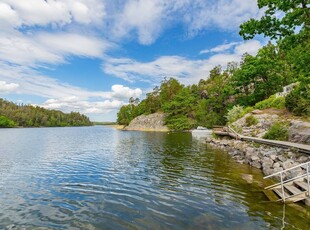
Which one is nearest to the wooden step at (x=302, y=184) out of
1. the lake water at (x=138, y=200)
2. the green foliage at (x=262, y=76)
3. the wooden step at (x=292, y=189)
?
the wooden step at (x=292, y=189)

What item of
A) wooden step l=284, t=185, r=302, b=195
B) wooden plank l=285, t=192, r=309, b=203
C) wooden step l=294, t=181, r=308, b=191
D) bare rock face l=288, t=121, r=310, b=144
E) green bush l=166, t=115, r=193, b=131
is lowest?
wooden plank l=285, t=192, r=309, b=203

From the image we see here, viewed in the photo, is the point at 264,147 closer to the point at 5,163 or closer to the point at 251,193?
the point at 251,193

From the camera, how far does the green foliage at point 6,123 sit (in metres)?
155

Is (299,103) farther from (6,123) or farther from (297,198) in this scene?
(6,123)

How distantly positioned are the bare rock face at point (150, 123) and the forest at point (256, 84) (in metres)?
3.68

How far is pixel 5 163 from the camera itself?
20.9 metres

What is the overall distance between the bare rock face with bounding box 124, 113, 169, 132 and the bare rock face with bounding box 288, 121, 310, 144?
2731 inches

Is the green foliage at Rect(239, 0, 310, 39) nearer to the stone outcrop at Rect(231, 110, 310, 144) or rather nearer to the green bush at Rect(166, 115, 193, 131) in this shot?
the stone outcrop at Rect(231, 110, 310, 144)

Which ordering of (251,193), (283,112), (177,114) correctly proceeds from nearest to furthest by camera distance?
1. (251,193)
2. (283,112)
3. (177,114)

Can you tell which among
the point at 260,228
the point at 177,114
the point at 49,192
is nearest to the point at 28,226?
the point at 49,192

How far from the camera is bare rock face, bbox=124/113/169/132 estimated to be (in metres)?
95.7

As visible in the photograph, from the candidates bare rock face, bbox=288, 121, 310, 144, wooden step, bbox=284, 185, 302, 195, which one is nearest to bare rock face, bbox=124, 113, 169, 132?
bare rock face, bbox=288, 121, 310, 144

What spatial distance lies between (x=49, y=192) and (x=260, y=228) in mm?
10431

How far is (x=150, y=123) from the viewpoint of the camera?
328 ft
